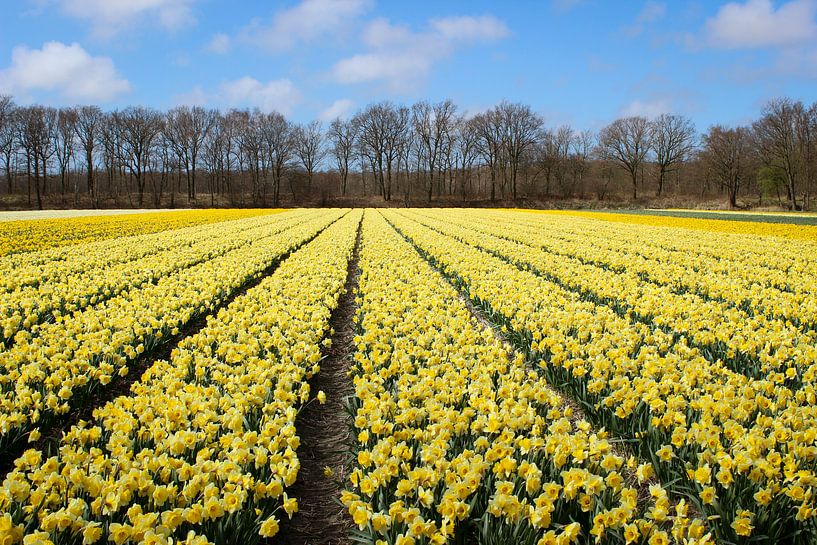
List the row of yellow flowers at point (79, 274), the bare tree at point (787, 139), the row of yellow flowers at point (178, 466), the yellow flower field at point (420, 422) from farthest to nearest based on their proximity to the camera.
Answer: the bare tree at point (787, 139)
the row of yellow flowers at point (79, 274)
the yellow flower field at point (420, 422)
the row of yellow flowers at point (178, 466)

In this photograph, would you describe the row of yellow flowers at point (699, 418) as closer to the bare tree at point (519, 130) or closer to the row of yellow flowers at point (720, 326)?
the row of yellow flowers at point (720, 326)

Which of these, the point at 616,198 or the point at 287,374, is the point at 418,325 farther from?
the point at 616,198

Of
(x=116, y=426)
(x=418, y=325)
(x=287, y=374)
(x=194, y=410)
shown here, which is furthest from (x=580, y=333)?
(x=116, y=426)

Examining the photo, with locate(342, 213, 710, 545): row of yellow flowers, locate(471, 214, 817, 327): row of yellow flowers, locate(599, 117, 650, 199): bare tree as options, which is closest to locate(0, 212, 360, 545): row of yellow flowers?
locate(342, 213, 710, 545): row of yellow flowers

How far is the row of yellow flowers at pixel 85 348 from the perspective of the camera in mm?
3514

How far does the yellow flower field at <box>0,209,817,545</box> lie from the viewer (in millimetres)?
2344

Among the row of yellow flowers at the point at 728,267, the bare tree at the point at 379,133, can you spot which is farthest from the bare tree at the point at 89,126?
the row of yellow flowers at the point at 728,267

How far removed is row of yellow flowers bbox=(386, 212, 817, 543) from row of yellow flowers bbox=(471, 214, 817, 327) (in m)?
2.68

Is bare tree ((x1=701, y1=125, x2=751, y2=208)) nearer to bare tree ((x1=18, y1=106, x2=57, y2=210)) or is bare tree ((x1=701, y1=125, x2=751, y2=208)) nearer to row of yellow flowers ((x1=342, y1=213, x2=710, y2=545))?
row of yellow flowers ((x1=342, y1=213, x2=710, y2=545))

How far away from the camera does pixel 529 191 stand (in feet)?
230

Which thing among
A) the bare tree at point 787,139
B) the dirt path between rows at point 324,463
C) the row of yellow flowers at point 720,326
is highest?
the bare tree at point 787,139

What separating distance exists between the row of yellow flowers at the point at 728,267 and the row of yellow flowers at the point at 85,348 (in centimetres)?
760

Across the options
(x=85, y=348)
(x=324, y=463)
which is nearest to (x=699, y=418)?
(x=324, y=463)

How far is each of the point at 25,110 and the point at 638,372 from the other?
233 feet
